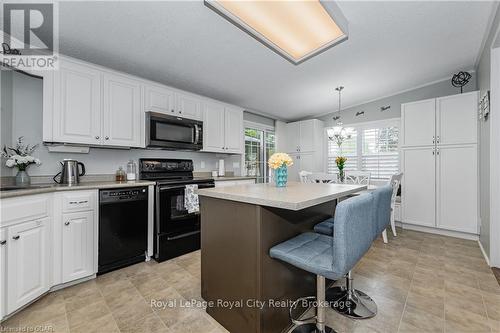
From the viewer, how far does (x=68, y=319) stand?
5.23 feet

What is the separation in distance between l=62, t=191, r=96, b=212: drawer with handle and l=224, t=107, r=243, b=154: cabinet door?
2173mm

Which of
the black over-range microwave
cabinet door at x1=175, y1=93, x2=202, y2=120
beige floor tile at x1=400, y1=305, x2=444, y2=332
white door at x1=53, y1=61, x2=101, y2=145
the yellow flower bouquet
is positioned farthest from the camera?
cabinet door at x1=175, y1=93, x2=202, y2=120

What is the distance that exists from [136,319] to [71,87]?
2.31 meters

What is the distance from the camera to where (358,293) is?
1.89 meters

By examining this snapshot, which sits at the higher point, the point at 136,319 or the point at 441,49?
the point at 441,49

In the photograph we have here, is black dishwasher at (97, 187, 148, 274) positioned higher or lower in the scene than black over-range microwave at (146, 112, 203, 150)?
lower

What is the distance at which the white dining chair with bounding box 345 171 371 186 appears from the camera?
3.69 metres

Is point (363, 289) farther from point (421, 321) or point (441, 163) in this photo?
point (441, 163)

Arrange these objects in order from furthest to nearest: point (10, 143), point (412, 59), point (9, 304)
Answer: point (412, 59), point (10, 143), point (9, 304)

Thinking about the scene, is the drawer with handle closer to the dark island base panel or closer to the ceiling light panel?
the dark island base panel

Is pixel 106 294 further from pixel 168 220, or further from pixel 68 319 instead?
pixel 168 220

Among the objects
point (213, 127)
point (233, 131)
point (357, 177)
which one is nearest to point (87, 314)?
point (213, 127)

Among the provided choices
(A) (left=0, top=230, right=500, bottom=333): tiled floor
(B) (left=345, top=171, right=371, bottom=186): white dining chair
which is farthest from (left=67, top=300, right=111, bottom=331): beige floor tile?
(B) (left=345, top=171, right=371, bottom=186): white dining chair

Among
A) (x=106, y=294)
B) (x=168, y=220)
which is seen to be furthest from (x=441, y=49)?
(x=106, y=294)
